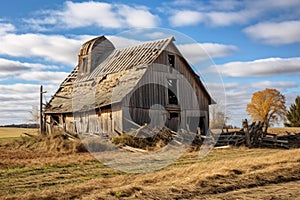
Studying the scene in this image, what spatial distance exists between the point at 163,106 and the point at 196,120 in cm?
344

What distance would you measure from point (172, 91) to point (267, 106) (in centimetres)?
3628

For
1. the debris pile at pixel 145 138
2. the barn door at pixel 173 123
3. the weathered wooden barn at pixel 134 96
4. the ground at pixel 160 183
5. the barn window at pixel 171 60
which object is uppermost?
the barn window at pixel 171 60

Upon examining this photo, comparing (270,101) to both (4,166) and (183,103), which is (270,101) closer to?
(183,103)

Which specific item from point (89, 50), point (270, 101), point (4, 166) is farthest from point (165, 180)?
point (270, 101)

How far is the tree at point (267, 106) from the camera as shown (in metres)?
57.4

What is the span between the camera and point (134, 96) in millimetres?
24281

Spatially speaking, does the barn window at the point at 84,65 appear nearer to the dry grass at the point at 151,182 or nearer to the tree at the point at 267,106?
the dry grass at the point at 151,182

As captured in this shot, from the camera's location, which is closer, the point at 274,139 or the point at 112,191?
the point at 112,191

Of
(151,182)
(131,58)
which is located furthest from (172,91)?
(151,182)

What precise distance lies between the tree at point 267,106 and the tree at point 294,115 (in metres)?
4.51

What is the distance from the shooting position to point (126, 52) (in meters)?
29.3

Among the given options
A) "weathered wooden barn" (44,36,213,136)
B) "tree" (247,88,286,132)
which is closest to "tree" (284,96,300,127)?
"tree" (247,88,286,132)

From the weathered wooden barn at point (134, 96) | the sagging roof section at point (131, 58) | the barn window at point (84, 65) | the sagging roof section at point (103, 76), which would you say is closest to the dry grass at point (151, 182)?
the weathered wooden barn at point (134, 96)

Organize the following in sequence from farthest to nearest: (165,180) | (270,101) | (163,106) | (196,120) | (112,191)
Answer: (270,101)
(196,120)
(163,106)
(165,180)
(112,191)
